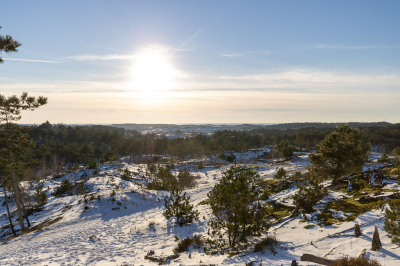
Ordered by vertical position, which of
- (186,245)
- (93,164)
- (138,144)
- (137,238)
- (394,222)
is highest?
(394,222)

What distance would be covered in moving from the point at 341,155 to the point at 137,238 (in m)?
14.3

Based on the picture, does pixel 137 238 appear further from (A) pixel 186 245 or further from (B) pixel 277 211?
(B) pixel 277 211

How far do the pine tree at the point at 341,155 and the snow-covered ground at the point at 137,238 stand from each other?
228 cm

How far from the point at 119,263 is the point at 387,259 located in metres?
10.1

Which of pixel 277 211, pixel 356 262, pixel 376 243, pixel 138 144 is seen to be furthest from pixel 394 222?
pixel 138 144

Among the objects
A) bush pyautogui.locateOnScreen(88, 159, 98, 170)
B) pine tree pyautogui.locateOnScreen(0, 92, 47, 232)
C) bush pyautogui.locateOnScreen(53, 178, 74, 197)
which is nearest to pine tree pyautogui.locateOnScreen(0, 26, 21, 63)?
pine tree pyautogui.locateOnScreen(0, 92, 47, 232)

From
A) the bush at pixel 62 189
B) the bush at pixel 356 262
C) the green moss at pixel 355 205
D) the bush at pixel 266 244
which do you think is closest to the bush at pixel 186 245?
the bush at pixel 266 244

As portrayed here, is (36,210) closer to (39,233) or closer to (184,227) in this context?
(39,233)

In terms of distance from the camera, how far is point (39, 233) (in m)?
17.4

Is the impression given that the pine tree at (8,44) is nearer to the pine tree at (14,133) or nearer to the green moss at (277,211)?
the pine tree at (14,133)

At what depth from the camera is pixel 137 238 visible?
45.4ft

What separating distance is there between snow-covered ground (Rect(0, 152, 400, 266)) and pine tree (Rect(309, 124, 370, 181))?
7.49ft

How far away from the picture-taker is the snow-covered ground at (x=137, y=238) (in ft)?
24.1

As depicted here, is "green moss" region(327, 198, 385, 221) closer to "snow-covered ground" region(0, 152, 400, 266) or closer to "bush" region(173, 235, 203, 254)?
"snow-covered ground" region(0, 152, 400, 266)
